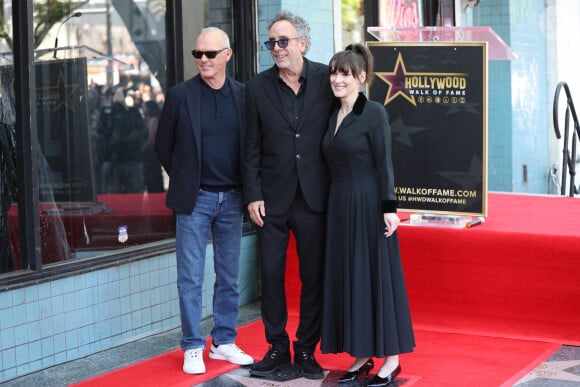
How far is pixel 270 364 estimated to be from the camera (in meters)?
5.08

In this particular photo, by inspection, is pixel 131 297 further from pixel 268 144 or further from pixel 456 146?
pixel 456 146

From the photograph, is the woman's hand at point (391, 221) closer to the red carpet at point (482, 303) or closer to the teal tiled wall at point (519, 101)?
the red carpet at point (482, 303)

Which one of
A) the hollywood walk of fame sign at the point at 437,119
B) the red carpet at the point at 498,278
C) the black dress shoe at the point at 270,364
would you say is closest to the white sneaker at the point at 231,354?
the black dress shoe at the point at 270,364

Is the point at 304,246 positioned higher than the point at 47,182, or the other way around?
the point at 47,182

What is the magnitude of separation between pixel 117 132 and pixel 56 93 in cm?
170

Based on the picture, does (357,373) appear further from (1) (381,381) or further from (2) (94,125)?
(2) (94,125)

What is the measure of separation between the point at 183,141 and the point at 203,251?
1.97ft

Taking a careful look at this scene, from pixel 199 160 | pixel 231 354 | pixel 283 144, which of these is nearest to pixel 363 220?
pixel 283 144

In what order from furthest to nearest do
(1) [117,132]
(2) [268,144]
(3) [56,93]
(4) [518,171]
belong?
(4) [518,171]
(1) [117,132]
(3) [56,93]
(2) [268,144]

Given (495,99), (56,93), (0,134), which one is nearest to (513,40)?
(495,99)

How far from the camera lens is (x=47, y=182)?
5.86 m

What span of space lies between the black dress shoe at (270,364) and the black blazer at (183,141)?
862 mm

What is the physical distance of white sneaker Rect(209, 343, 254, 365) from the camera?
17.3ft

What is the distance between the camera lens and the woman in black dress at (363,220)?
4.75 metres
